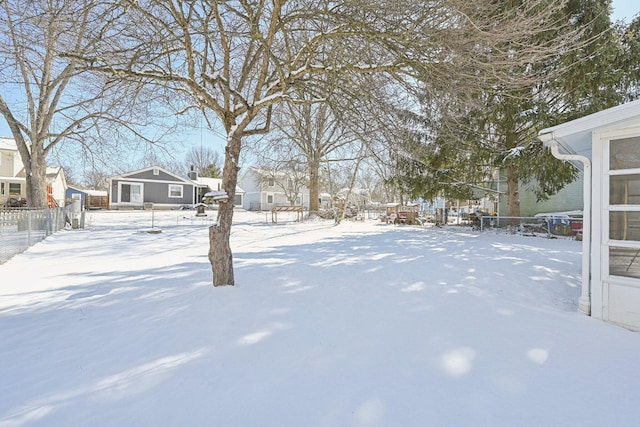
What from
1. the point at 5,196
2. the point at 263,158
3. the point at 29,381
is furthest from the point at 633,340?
the point at 5,196

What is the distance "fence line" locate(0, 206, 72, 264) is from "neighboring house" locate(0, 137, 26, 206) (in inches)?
588

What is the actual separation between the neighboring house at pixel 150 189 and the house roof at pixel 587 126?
3211cm

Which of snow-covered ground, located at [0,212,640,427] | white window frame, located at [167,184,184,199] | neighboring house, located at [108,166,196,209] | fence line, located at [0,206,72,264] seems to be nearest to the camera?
snow-covered ground, located at [0,212,640,427]

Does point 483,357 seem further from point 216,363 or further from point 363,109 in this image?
point 363,109

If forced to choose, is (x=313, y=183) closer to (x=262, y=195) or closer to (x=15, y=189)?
(x=262, y=195)

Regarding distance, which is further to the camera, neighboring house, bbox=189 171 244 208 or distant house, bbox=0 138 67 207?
neighboring house, bbox=189 171 244 208

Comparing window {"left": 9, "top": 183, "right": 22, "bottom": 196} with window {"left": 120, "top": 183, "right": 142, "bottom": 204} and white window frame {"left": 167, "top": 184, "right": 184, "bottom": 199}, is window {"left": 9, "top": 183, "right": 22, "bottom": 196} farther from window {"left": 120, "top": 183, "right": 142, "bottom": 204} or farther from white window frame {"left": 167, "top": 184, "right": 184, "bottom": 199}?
white window frame {"left": 167, "top": 184, "right": 184, "bottom": 199}

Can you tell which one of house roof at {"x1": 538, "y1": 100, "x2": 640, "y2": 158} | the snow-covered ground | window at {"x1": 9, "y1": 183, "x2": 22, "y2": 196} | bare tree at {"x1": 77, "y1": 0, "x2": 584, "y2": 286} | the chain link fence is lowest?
the snow-covered ground

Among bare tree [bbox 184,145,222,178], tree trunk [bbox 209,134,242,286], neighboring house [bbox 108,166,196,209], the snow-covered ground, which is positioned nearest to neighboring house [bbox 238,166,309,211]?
neighboring house [bbox 108,166,196,209]

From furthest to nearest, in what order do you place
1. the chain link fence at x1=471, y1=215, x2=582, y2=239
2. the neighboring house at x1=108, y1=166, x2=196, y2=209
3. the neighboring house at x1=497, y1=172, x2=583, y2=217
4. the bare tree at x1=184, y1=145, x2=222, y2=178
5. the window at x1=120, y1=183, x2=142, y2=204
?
the bare tree at x1=184, y1=145, x2=222, y2=178, the window at x1=120, y1=183, x2=142, y2=204, the neighboring house at x1=108, y1=166, x2=196, y2=209, the neighboring house at x1=497, y1=172, x2=583, y2=217, the chain link fence at x1=471, y1=215, x2=582, y2=239

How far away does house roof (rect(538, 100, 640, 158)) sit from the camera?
3.36m

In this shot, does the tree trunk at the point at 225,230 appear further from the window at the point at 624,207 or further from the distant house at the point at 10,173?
the distant house at the point at 10,173

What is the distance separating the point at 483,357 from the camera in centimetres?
292

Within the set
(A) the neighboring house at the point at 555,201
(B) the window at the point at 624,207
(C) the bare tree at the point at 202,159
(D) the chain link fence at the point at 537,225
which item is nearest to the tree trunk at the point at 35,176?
(B) the window at the point at 624,207
